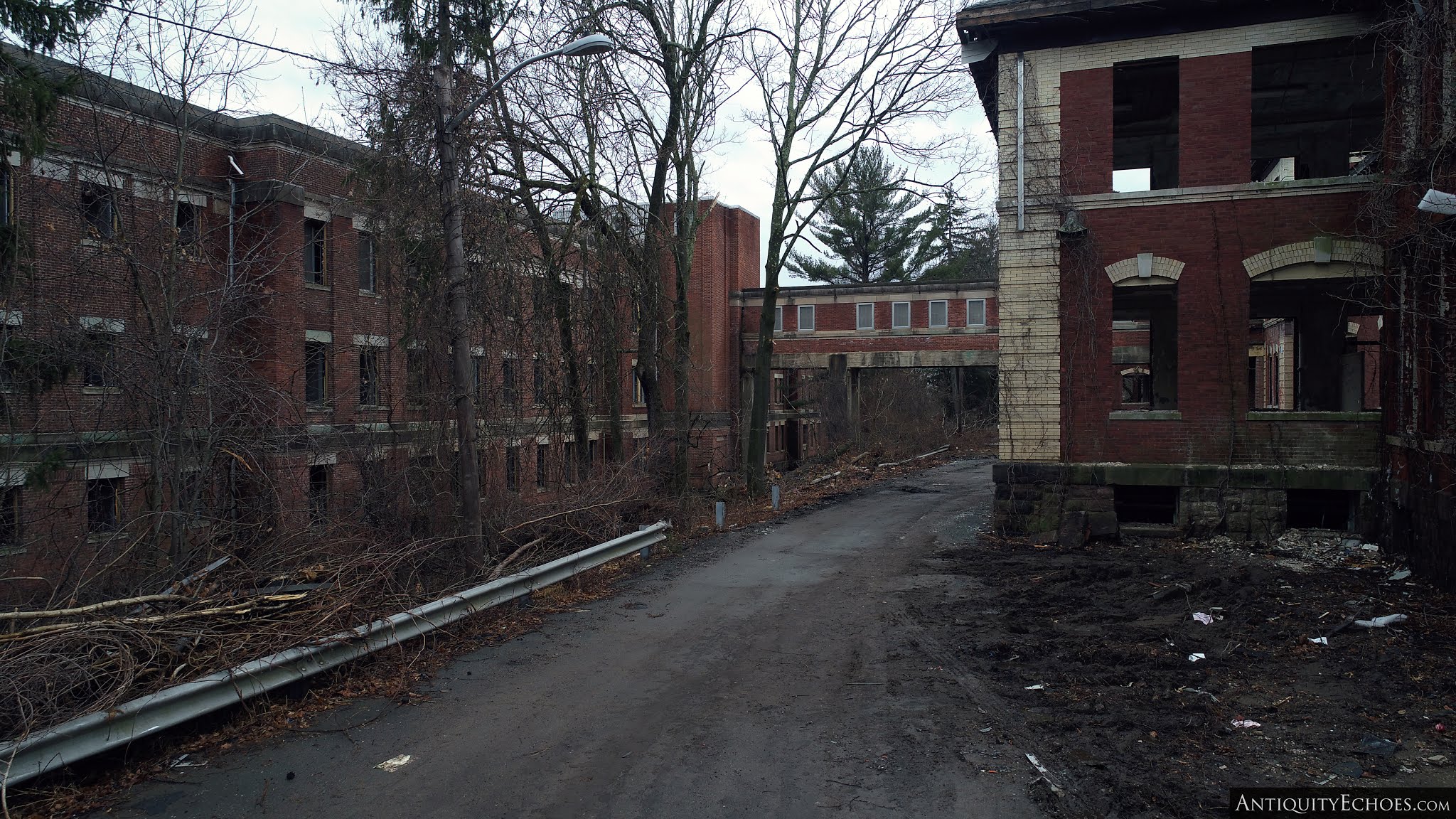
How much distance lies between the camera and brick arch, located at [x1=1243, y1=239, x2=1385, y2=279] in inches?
585

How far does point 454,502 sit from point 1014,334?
35.1 ft

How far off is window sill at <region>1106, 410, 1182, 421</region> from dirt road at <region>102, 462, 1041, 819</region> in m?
7.60

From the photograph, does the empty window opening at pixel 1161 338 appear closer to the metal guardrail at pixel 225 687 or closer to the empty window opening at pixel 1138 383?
the metal guardrail at pixel 225 687

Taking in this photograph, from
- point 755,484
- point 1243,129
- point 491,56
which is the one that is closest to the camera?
point 491,56

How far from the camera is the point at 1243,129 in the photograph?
15.5 meters

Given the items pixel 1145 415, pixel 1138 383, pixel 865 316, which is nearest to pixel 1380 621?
pixel 1145 415

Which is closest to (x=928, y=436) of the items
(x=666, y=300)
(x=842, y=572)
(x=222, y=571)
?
(x=666, y=300)

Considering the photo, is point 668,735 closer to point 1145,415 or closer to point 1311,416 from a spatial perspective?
point 1145,415

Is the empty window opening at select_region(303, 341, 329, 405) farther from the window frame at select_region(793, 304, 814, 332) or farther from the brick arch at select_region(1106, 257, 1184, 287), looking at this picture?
the window frame at select_region(793, 304, 814, 332)

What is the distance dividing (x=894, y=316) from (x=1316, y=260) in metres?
25.2

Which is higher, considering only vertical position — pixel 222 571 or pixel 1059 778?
pixel 222 571

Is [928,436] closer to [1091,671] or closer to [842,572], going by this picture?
[842,572]

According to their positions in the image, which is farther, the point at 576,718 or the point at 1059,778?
the point at 576,718

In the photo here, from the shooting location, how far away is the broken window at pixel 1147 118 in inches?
690
